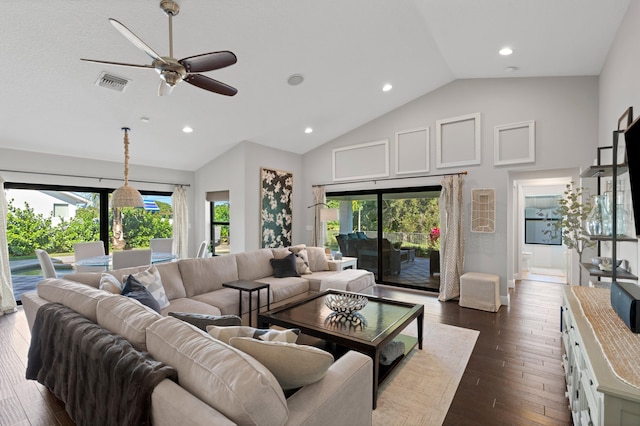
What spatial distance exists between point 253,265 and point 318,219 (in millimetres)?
2644

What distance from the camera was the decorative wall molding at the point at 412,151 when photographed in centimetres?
553

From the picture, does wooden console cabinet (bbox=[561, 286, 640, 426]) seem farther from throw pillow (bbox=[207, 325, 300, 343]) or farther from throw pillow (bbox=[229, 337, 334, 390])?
throw pillow (bbox=[207, 325, 300, 343])

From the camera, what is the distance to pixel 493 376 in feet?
8.77

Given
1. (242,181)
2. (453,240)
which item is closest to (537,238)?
(453,240)

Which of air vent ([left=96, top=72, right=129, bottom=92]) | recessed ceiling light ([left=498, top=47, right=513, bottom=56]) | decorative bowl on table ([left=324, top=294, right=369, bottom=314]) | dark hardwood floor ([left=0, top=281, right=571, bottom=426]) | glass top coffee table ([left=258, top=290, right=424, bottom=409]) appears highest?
recessed ceiling light ([left=498, top=47, right=513, bottom=56])

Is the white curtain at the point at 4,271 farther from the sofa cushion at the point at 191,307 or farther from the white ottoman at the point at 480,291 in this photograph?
the white ottoman at the point at 480,291

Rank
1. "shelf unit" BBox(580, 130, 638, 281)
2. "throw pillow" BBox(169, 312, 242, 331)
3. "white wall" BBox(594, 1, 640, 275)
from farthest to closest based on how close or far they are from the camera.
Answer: "white wall" BBox(594, 1, 640, 275) < "shelf unit" BBox(580, 130, 638, 281) < "throw pillow" BBox(169, 312, 242, 331)

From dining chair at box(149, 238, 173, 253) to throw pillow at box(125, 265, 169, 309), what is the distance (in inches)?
111

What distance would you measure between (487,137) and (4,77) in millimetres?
6280

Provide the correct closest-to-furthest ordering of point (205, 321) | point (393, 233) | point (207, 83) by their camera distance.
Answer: point (205, 321), point (207, 83), point (393, 233)

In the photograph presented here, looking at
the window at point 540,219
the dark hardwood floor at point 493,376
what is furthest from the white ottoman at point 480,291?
the window at point 540,219

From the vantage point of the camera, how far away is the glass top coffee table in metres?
2.34

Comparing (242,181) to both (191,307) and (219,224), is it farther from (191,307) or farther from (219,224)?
(191,307)

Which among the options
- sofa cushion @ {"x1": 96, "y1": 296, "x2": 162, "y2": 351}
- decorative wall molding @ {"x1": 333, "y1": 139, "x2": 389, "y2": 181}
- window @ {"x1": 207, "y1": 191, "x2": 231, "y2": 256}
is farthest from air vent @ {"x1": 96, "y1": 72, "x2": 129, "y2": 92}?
decorative wall molding @ {"x1": 333, "y1": 139, "x2": 389, "y2": 181}
